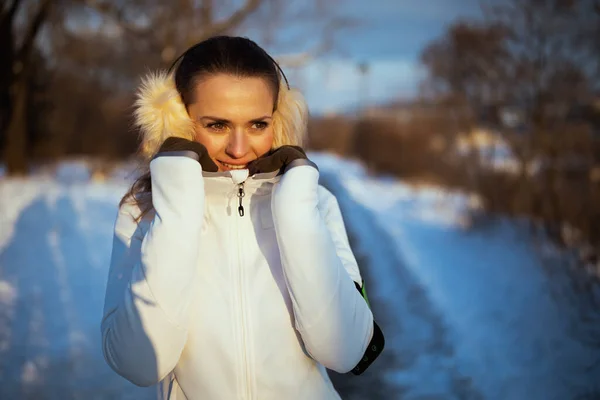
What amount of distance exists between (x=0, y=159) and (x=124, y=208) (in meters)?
15.4

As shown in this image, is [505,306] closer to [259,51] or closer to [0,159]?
[259,51]

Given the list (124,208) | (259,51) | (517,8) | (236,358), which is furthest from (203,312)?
(517,8)

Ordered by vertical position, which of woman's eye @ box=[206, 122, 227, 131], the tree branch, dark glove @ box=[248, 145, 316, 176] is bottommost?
dark glove @ box=[248, 145, 316, 176]

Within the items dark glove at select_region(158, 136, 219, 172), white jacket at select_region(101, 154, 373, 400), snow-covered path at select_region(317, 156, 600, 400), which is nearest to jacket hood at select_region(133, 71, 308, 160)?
dark glove at select_region(158, 136, 219, 172)

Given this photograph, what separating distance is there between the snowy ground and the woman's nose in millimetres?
2325

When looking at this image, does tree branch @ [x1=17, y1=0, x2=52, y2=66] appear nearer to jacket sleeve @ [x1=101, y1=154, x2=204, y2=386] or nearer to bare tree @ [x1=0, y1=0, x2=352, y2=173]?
bare tree @ [x1=0, y1=0, x2=352, y2=173]

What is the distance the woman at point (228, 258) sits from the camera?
1400 millimetres

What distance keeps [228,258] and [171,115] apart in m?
0.51

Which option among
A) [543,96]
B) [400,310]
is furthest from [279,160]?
[543,96]

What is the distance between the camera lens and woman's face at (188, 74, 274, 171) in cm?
160

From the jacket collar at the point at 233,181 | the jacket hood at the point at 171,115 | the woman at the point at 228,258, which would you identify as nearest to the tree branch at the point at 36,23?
the jacket hood at the point at 171,115

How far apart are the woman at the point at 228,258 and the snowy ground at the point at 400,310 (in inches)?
81.9

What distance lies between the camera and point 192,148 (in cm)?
151

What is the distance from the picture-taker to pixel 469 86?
896 cm
